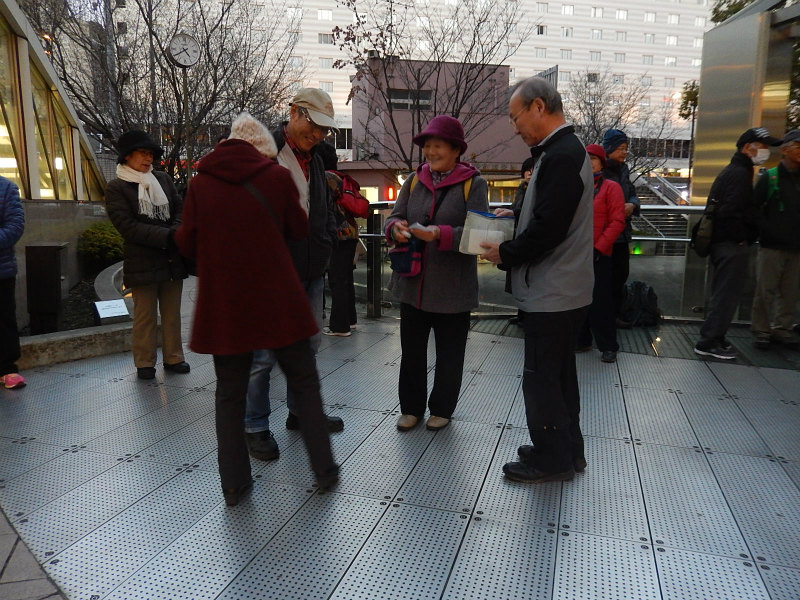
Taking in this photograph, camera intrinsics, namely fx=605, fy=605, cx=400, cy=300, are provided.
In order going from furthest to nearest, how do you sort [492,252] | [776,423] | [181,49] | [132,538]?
[181,49]
[776,423]
[492,252]
[132,538]

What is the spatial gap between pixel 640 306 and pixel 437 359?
169 inches

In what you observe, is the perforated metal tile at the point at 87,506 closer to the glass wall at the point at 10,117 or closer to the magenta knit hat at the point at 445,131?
the magenta knit hat at the point at 445,131

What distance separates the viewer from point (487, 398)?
4.76 meters

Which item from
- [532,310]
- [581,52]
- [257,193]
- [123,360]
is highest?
[581,52]

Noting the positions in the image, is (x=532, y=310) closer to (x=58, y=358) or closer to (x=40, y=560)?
(x=40, y=560)

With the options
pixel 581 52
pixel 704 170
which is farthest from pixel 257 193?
pixel 581 52

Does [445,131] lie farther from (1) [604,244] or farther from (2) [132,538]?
(2) [132,538]

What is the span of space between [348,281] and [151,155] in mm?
2678

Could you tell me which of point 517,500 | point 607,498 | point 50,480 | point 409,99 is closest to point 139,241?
point 50,480

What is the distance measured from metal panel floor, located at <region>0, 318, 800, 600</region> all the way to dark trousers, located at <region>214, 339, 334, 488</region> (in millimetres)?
210

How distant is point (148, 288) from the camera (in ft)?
17.1

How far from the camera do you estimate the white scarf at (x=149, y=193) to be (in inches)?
194

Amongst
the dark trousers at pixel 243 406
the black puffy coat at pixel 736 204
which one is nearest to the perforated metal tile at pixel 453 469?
the dark trousers at pixel 243 406

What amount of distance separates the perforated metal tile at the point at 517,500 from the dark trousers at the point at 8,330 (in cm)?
398
